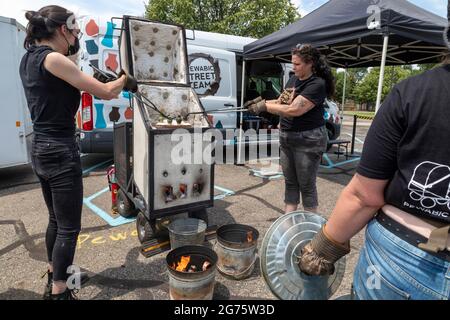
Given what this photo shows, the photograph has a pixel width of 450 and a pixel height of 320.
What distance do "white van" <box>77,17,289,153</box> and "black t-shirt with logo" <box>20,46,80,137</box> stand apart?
2529 mm

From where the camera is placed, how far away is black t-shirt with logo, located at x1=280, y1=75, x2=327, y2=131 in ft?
9.82

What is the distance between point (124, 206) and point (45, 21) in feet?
8.43

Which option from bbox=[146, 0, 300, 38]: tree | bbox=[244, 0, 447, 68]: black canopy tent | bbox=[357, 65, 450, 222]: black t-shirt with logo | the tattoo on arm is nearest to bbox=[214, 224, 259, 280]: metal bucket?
the tattoo on arm

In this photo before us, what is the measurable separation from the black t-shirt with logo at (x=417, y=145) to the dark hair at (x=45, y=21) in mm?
2079

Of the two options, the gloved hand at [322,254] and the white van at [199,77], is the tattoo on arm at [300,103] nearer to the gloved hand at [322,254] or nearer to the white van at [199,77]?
the gloved hand at [322,254]

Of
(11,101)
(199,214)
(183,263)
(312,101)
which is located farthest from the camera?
(11,101)

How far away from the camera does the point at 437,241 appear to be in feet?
3.27

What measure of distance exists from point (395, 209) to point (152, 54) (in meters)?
3.20

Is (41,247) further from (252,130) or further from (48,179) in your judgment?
(252,130)

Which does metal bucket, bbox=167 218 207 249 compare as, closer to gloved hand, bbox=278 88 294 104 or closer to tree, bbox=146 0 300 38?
gloved hand, bbox=278 88 294 104

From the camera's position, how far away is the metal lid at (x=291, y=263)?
1557mm

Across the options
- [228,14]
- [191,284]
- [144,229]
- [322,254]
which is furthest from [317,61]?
[228,14]

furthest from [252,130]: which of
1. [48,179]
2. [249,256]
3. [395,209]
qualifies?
[395,209]

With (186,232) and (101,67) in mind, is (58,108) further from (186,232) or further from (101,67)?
(101,67)
